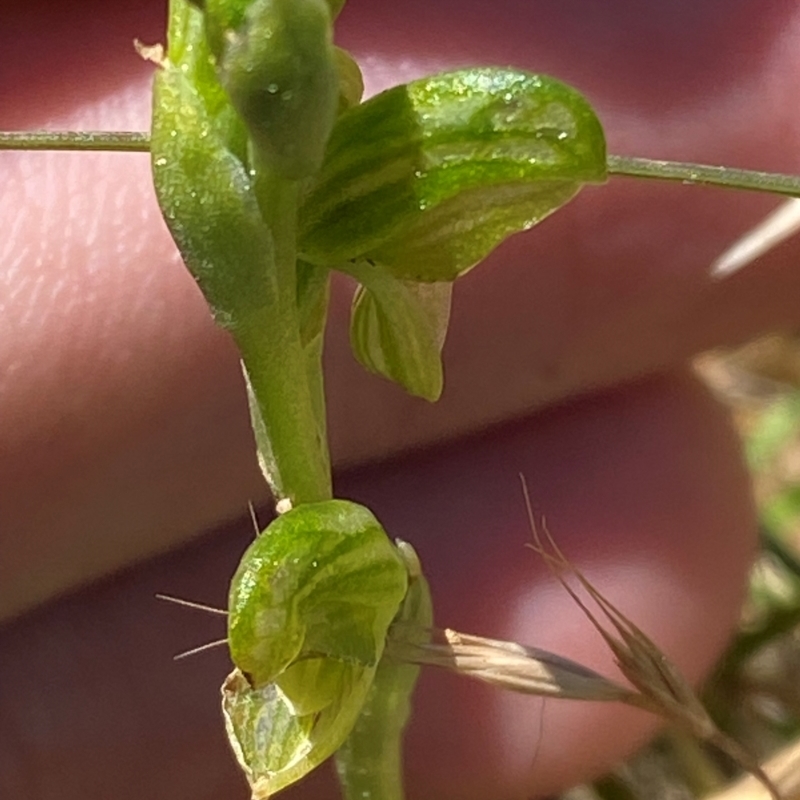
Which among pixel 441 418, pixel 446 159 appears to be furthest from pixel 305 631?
pixel 441 418

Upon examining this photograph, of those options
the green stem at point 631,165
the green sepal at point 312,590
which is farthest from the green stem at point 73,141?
the green sepal at point 312,590

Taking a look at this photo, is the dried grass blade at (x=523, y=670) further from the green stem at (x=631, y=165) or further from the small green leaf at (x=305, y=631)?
the green stem at (x=631, y=165)

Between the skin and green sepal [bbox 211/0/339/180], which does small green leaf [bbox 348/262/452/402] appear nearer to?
green sepal [bbox 211/0/339/180]

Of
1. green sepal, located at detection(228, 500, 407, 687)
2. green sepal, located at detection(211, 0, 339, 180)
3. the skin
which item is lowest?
the skin

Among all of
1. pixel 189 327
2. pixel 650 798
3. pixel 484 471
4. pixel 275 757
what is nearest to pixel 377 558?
pixel 275 757

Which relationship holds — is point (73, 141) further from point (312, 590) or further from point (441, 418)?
point (441, 418)

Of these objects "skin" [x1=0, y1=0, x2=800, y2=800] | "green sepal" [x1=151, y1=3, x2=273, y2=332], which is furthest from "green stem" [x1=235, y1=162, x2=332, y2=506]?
"skin" [x1=0, y1=0, x2=800, y2=800]
